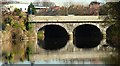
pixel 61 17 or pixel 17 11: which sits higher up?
pixel 17 11

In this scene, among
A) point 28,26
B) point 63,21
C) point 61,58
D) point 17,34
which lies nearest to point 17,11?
point 28,26

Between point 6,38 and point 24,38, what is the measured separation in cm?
203

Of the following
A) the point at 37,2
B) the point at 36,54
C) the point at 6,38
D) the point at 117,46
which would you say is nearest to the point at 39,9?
the point at 37,2

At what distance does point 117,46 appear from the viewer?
12.1m

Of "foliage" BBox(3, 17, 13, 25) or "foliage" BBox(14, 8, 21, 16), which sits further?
"foliage" BBox(14, 8, 21, 16)

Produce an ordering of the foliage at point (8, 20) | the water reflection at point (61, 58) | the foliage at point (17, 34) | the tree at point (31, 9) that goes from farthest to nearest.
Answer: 1. the tree at point (31, 9)
2. the foliage at point (17, 34)
3. the foliage at point (8, 20)
4. the water reflection at point (61, 58)

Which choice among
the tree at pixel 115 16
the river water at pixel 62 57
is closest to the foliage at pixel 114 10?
the tree at pixel 115 16

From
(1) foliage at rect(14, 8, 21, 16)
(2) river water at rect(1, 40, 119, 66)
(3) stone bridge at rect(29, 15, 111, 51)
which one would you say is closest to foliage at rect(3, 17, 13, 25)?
(1) foliage at rect(14, 8, 21, 16)

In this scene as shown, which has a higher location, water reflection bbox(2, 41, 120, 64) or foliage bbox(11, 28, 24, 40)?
water reflection bbox(2, 41, 120, 64)

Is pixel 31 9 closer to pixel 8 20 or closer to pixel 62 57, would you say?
pixel 8 20

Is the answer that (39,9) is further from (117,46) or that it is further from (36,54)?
(117,46)

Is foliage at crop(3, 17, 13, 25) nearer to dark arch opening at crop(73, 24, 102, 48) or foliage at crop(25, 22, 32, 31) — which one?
foliage at crop(25, 22, 32, 31)

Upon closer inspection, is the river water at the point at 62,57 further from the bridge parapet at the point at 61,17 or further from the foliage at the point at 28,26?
the bridge parapet at the point at 61,17

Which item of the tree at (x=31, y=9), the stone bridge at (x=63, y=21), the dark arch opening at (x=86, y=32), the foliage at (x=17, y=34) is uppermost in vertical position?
the tree at (x=31, y=9)
